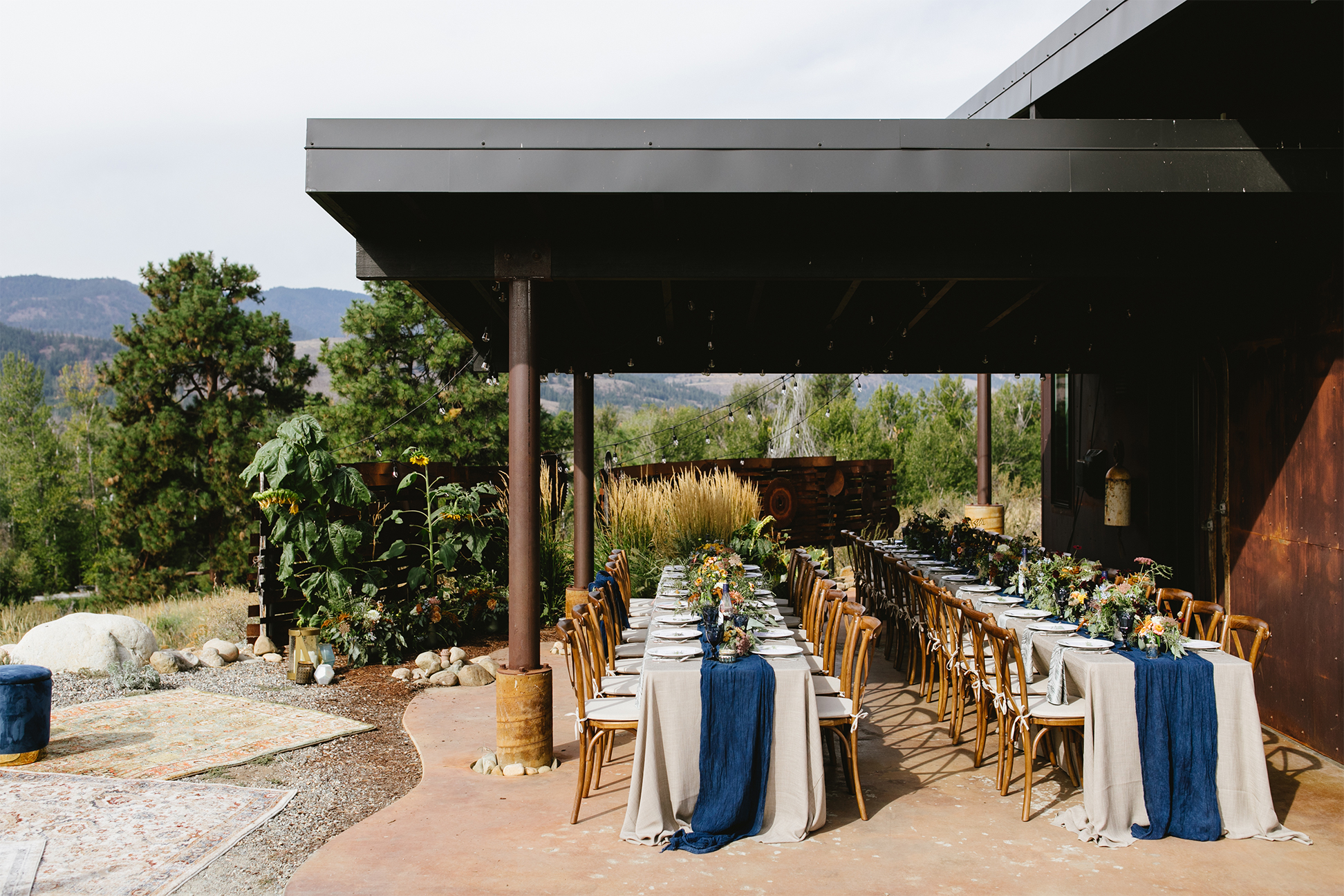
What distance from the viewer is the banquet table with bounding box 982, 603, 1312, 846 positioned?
3.46 metres

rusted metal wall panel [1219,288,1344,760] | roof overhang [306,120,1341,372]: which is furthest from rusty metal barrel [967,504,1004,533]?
rusted metal wall panel [1219,288,1344,760]

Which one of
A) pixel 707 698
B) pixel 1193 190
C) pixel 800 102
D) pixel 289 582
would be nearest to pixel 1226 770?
pixel 707 698

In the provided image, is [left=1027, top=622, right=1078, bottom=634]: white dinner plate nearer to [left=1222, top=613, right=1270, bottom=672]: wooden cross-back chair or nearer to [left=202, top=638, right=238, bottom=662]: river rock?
[left=1222, top=613, right=1270, bottom=672]: wooden cross-back chair

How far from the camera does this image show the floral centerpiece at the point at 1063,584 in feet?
14.6

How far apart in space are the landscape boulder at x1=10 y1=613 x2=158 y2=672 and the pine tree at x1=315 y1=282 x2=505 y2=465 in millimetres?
10938

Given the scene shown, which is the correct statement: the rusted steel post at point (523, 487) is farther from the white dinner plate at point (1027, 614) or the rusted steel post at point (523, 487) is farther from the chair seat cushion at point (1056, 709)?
the white dinner plate at point (1027, 614)

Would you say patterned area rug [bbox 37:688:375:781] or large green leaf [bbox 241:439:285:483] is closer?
patterned area rug [bbox 37:688:375:781]

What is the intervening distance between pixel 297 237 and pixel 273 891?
366ft

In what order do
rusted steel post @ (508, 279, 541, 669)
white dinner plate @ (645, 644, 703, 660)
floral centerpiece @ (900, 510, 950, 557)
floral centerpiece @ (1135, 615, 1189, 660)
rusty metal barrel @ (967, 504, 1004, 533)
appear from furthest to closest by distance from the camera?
1. rusty metal barrel @ (967, 504, 1004, 533)
2. floral centerpiece @ (900, 510, 950, 557)
3. rusted steel post @ (508, 279, 541, 669)
4. white dinner plate @ (645, 644, 703, 660)
5. floral centerpiece @ (1135, 615, 1189, 660)

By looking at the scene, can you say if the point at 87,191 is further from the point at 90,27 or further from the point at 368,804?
the point at 368,804

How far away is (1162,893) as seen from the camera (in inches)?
118

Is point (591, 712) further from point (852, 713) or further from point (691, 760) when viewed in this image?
point (852, 713)

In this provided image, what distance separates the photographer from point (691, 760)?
3.50 metres

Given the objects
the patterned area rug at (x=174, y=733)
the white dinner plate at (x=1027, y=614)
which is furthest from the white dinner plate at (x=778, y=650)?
the patterned area rug at (x=174, y=733)
